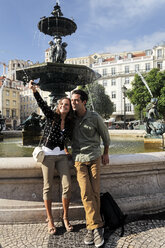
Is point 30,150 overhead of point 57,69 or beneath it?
beneath

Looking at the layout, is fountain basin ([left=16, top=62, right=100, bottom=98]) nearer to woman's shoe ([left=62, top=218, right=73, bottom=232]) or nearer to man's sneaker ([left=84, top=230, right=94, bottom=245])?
woman's shoe ([left=62, top=218, right=73, bottom=232])

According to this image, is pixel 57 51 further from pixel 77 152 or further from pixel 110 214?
pixel 110 214

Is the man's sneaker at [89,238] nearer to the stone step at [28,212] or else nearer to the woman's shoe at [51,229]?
the woman's shoe at [51,229]

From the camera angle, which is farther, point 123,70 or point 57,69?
point 123,70

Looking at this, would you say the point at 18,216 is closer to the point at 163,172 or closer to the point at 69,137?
the point at 69,137

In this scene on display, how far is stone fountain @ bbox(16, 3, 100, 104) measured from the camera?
698cm

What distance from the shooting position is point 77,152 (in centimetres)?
271

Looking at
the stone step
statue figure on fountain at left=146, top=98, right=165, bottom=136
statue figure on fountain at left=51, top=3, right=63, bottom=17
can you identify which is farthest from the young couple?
statue figure on fountain at left=51, top=3, right=63, bottom=17

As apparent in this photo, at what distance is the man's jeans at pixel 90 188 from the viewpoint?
2568mm

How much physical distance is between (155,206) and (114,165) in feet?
3.25

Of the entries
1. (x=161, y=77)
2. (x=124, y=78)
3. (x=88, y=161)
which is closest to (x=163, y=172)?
(x=88, y=161)

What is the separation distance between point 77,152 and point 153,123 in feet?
18.7

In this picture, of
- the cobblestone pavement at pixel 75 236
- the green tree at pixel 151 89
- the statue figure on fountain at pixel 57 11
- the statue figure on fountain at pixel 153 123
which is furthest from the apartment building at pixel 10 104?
the cobblestone pavement at pixel 75 236

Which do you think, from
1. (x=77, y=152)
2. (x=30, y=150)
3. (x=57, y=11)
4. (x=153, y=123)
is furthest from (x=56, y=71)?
(x=77, y=152)
